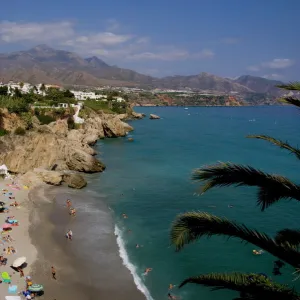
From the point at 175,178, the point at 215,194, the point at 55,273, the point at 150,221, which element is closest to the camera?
the point at 55,273

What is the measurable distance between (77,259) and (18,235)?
517 cm

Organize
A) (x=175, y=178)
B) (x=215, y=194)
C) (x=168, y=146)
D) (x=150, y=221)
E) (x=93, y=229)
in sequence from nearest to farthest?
(x=93, y=229), (x=150, y=221), (x=215, y=194), (x=175, y=178), (x=168, y=146)

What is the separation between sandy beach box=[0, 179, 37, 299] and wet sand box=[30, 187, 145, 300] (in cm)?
44

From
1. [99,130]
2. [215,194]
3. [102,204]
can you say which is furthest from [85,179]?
[99,130]

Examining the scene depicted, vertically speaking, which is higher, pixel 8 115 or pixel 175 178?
pixel 8 115

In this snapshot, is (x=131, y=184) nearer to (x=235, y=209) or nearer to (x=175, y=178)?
(x=175, y=178)

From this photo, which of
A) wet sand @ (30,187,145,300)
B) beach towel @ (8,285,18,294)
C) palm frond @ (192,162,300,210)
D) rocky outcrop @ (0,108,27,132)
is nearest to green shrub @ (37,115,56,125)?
rocky outcrop @ (0,108,27,132)

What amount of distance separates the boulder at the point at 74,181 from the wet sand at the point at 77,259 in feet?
18.7

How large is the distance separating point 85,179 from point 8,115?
19.0m

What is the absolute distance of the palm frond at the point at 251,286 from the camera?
5.82m

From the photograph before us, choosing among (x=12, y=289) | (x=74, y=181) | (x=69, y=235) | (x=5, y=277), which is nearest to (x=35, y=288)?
(x=12, y=289)

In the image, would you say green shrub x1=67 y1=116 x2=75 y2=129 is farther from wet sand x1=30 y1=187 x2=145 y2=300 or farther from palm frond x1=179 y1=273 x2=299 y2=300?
palm frond x1=179 y1=273 x2=299 y2=300

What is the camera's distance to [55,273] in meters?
20.4

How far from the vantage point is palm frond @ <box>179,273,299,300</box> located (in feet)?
19.1
